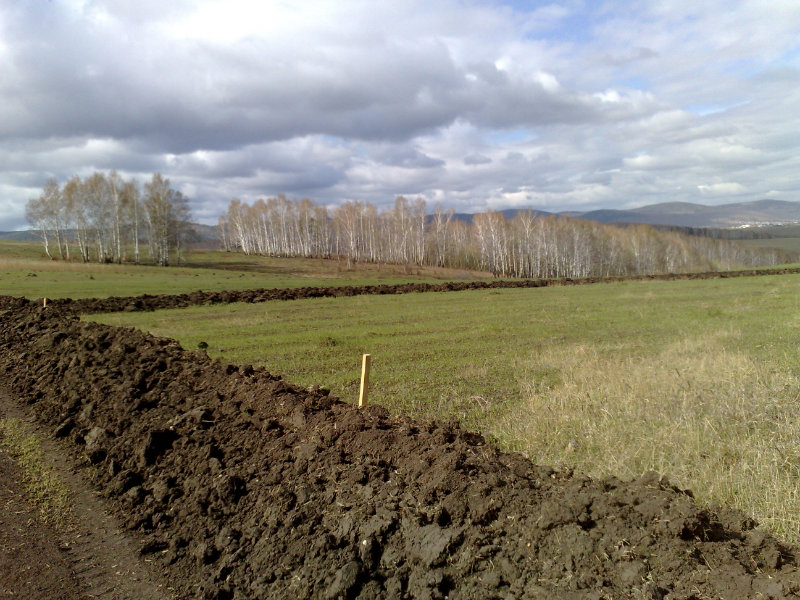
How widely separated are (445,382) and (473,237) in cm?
10076

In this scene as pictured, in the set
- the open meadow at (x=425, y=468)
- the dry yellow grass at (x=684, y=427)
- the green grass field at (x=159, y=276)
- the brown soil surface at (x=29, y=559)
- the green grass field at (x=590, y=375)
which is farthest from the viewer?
the green grass field at (x=159, y=276)

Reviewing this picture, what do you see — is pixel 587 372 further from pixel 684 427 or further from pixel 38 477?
pixel 38 477

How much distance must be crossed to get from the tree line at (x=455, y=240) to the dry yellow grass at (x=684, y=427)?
83.0 m

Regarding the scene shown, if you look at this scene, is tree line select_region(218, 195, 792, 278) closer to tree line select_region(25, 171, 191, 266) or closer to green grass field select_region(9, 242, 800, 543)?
tree line select_region(25, 171, 191, 266)

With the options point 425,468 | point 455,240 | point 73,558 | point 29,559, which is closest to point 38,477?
point 29,559

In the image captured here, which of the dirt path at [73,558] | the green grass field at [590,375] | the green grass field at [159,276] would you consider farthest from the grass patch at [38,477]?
the green grass field at [159,276]

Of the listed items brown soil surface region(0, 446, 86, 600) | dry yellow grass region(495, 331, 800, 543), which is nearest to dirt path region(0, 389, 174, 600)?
brown soil surface region(0, 446, 86, 600)

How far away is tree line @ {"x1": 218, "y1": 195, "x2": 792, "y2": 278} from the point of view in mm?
98250

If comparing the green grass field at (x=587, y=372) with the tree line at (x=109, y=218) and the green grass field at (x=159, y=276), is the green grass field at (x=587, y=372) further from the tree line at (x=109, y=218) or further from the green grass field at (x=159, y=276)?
the tree line at (x=109, y=218)

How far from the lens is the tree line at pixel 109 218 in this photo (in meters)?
72.7

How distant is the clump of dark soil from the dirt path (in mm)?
210

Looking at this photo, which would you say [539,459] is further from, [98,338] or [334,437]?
[98,338]

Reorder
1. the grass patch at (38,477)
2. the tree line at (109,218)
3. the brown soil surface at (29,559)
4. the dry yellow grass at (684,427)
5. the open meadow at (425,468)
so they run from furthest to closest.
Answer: the tree line at (109,218)
the grass patch at (38,477)
the dry yellow grass at (684,427)
the brown soil surface at (29,559)
the open meadow at (425,468)

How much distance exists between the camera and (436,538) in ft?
14.3
